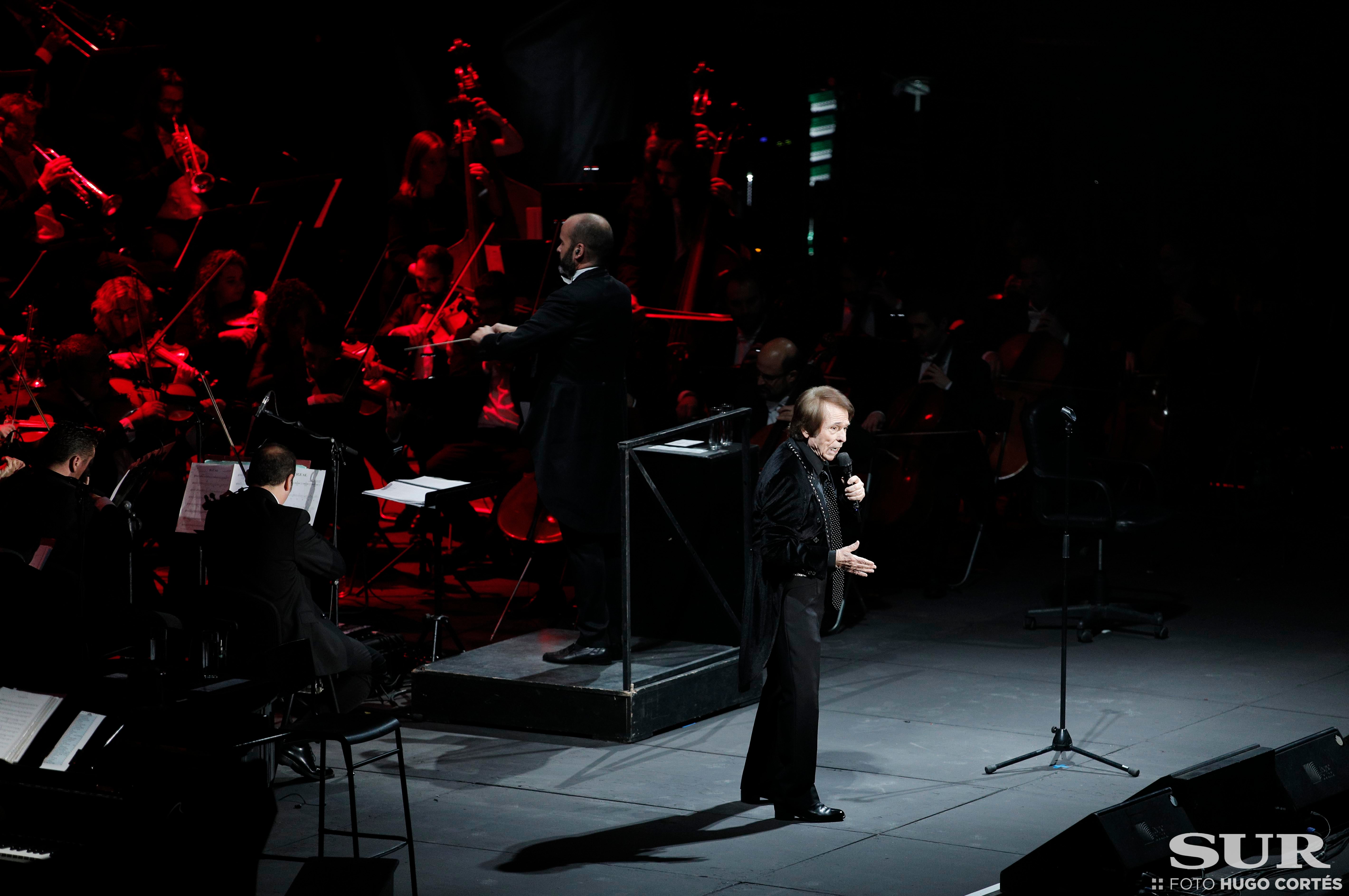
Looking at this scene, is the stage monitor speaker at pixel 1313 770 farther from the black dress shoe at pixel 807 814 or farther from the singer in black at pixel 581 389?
the singer in black at pixel 581 389

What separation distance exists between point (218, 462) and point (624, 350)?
5.42 ft

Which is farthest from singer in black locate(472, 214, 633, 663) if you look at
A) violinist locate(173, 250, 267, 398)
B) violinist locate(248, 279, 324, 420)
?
violinist locate(173, 250, 267, 398)

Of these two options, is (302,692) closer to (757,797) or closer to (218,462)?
(218,462)

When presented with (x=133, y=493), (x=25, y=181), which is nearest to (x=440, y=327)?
(x=25, y=181)

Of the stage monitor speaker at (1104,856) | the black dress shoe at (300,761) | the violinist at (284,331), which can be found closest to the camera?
the stage monitor speaker at (1104,856)

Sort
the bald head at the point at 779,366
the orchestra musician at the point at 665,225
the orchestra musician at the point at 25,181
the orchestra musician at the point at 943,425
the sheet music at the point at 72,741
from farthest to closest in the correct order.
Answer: the orchestra musician at the point at 665,225, the orchestra musician at the point at 25,181, the orchestra musician at the point at 943,425, the bald head at the point at 779,366, the sheet music at the point at 72,741

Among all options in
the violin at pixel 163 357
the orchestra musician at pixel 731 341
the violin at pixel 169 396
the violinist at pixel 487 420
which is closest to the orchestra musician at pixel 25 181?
the violin at pixel 163 357

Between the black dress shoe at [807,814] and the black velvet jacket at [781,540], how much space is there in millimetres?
421

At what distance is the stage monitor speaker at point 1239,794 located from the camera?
14.5ft

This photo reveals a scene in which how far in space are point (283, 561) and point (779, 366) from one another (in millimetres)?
3278

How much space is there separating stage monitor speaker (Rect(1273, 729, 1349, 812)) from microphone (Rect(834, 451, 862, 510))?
1523mm

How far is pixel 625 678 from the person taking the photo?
245 inches

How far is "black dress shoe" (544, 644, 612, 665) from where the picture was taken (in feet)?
21.6

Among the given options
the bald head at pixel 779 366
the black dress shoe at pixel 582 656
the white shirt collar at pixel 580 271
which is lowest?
the black dress shoe at pixel 582 656
